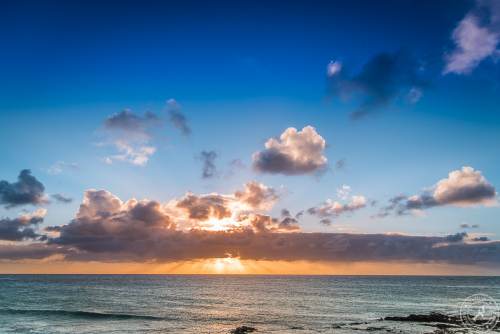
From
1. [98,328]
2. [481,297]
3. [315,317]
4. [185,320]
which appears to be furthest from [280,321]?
[481,297]

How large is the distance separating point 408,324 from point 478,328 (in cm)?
1074

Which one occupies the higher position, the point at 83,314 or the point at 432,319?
the point at 432,319

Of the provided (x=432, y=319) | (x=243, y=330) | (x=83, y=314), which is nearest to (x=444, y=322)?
(x=432, y=319)

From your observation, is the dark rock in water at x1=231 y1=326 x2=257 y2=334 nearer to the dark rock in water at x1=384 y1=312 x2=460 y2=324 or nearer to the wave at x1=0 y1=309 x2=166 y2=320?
the wave at x1=0 y1=309 x2=166 y2=320

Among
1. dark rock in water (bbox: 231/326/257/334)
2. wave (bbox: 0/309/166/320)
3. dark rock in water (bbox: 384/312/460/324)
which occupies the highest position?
dark rock in water (bbox: 231/326/257/334)

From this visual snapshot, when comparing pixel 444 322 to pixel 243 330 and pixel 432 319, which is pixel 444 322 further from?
pixel 243 330

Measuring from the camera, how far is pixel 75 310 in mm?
96312

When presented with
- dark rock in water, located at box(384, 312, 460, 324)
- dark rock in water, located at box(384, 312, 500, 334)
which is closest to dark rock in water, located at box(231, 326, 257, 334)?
dark rock in water, located at box(384, 312, 500, 334)

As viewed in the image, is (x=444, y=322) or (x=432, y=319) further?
(x=432, y=319)

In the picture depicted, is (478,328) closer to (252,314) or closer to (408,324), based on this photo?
(408,324)

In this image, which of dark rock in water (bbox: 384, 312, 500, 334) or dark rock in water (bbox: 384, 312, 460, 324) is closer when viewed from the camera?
dark rock in water (bbox: 384, 312, 500, 334)

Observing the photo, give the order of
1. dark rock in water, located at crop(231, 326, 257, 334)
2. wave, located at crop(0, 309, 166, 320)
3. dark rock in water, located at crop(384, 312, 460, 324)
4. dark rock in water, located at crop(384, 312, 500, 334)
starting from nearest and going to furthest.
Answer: dark rock in water, located at crop(231, 326, 257, 334)
dark rock in water, located at crop(384, 312, 500, 334)
dark rock in water, located at crop(384, 312, 460, 324)
wave, located at crop(0, 309, 166, 320)

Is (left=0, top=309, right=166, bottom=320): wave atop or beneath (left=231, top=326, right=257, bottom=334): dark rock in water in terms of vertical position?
→ beneath

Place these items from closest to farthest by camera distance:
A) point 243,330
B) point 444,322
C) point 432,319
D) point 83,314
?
point 243,330 < point 444,322 < point 432,319 < point 83,314
